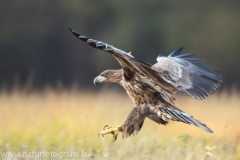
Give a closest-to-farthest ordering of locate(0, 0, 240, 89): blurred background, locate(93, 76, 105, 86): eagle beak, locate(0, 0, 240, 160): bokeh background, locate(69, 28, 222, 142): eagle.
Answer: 1. locate(69, 28, 222, 142): eagle
2. locate(93, 76, 105, 86): eagle beak
3. locate(0, 0, 240, 160): bokeh background
4. locate(0, 0, 240, 89): blurred background

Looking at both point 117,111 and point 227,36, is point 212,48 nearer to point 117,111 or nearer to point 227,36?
point 227,36

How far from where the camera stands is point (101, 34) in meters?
25.5

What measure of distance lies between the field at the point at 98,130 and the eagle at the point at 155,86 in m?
0.28

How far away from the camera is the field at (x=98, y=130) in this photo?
631cm

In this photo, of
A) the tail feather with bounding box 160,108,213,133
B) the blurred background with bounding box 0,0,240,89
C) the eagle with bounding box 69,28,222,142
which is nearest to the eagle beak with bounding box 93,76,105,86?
the eagle with bounding box 69,28,222,142

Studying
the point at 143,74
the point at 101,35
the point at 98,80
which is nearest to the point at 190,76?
the point at 98,80

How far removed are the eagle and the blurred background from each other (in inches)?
668

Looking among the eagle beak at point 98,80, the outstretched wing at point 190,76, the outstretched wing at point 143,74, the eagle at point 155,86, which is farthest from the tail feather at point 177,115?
the eagle beak at point 98,80

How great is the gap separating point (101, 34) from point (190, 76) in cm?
1832

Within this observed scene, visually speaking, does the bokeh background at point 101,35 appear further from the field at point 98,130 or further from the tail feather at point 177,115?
Result: the tail feather at point 177,115

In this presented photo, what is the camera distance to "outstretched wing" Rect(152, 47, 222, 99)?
23.1 ft

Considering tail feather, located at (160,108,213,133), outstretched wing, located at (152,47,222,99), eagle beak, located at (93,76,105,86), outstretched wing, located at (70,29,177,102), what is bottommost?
tail feather, located at (160,108,213,133)

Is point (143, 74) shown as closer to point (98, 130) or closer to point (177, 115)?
point (177, 115)

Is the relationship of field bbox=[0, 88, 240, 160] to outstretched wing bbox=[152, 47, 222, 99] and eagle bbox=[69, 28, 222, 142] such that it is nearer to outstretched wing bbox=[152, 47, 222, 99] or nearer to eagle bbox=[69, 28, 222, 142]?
eagle bbox=[69, 28, 222, 142]
